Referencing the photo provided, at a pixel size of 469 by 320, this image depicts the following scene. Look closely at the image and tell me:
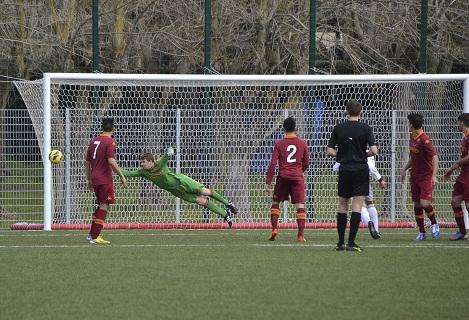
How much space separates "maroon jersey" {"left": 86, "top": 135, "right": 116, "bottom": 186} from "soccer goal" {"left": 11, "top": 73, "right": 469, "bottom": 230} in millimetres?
4347

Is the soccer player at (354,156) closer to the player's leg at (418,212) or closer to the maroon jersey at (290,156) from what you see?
the maroon jersey at (290,156)

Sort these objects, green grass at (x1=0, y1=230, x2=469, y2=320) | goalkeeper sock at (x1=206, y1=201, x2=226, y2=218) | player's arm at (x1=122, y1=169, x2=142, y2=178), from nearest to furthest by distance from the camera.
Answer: green grass at (x1=0, y1=230, x2=469, y2=320)
player's arm at (x1=122, y1=169, x2=142, y2=178)
goalkeeper sock at (x1=206, y1=201, x2=226, y2=218)

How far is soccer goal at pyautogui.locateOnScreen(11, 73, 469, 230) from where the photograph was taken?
71.4 ft

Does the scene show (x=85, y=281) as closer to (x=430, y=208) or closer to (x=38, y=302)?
(x=38, y=302)

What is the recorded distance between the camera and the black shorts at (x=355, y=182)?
596 inches

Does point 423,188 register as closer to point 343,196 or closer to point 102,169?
point 343,196

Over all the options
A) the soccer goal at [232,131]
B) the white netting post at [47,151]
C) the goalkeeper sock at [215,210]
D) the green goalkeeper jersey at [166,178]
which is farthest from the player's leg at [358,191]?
the white netting post at [47,151]

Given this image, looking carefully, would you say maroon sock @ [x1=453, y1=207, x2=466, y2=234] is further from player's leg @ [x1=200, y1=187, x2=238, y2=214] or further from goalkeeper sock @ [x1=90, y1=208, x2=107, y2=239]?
goalkeeper sock @ [x1=90, y1=208, x2=107, y2=239]

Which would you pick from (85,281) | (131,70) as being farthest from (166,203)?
(85,281)

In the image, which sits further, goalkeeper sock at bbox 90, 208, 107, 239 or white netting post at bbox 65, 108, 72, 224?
white netting post at bbox 65, 108, 72, 224

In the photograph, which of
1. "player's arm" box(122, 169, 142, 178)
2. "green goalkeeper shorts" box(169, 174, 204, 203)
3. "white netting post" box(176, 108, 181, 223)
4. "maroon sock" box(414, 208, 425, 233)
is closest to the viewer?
"maroon sock" box(414, 208, 425, 233)

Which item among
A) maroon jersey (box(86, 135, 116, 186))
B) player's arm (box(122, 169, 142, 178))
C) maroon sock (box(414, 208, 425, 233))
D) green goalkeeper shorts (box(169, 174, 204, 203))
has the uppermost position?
maroon jersey (box(86, 135, 116, 186))

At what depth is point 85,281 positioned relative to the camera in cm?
1210

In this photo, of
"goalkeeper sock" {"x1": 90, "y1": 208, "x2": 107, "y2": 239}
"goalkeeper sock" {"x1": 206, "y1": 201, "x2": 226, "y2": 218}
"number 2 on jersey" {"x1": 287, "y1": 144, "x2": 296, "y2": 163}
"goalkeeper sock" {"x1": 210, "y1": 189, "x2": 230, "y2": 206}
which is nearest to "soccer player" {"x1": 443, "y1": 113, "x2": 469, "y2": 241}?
"number 2 on jersey" {"x1": 287, "y1": 144, "x2": 296, "y2": 163}
